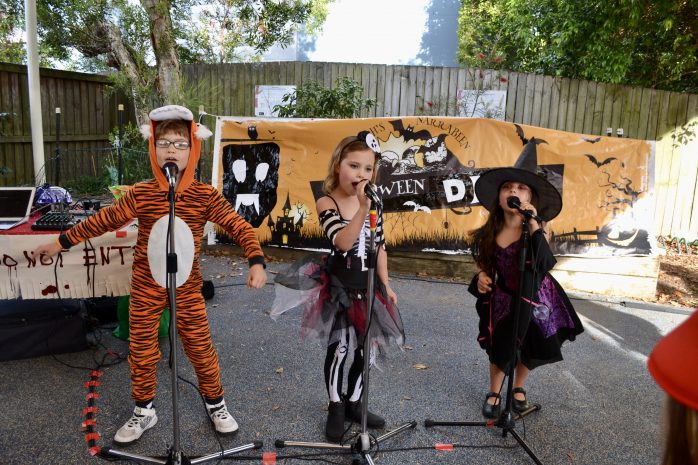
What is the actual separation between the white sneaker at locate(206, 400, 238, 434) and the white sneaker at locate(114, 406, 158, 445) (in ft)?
1.01

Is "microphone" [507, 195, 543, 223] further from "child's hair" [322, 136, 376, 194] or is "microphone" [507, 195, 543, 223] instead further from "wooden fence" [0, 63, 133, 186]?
"wooden fence" [0, 63, 133, 186]

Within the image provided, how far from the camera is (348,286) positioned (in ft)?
9.00

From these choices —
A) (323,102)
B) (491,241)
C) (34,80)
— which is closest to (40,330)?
(34,80)

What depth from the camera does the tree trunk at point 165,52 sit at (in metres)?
7.56

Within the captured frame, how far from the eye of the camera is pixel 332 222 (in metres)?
2.65

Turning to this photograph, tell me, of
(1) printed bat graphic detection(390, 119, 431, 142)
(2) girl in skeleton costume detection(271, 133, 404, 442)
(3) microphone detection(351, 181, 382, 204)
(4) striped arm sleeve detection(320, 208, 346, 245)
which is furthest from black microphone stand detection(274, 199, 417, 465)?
(1) printed bat graphic detection(390, 119, 431, 142)

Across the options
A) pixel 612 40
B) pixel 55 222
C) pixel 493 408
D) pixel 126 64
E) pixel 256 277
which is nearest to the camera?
pixel 256 277

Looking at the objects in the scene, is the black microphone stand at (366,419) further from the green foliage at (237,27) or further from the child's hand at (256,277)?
the green foliage at (237,27)

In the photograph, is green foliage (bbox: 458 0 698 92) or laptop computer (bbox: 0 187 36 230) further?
green foliage (bbox: 458 0 698 92)

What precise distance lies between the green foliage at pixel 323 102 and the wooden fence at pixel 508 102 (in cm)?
74

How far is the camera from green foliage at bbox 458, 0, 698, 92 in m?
7.65

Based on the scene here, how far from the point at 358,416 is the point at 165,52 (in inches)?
263

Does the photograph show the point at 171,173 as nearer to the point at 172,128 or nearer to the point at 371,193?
Answer: the point at 172,128

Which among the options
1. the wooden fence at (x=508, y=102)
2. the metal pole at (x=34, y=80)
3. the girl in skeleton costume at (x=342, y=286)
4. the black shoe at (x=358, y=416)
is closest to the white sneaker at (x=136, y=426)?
the girl in skeleton costume at (x=342, y=286)
